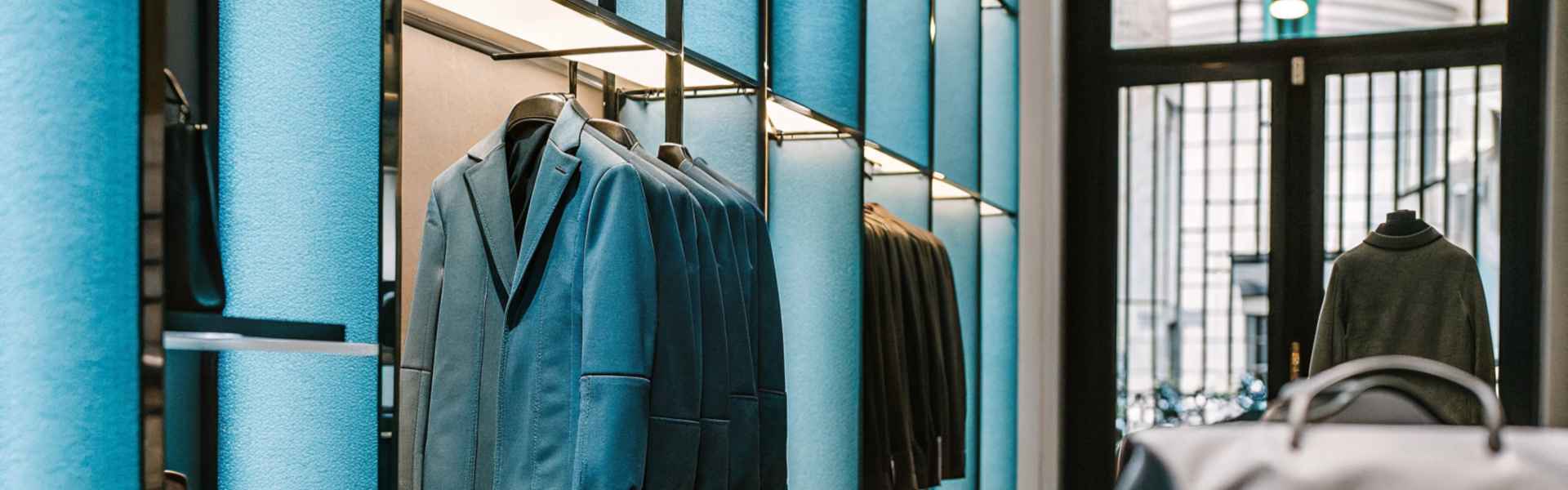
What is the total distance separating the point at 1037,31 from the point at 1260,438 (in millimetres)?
4198

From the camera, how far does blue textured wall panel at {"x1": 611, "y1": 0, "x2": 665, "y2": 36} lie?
2150 millimetres

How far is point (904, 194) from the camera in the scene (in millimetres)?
3820

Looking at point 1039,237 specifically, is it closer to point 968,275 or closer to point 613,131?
point 968,275

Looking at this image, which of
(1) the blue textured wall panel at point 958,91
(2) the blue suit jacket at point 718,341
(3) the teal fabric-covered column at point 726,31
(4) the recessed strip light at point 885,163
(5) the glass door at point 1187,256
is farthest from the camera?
(5) the glass door at point 1187,256

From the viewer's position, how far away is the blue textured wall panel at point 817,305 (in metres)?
2.87

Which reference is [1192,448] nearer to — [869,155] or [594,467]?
[594,467]

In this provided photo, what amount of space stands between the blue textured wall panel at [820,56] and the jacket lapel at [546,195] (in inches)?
37.7

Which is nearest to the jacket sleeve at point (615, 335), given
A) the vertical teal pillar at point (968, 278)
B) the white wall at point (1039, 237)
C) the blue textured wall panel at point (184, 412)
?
the blue textured wall panel at point (184, 412)

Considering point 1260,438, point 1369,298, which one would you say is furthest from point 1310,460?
point 1369,298

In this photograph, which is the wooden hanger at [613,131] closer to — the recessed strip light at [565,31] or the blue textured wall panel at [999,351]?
the recessed strip light at [565,31]

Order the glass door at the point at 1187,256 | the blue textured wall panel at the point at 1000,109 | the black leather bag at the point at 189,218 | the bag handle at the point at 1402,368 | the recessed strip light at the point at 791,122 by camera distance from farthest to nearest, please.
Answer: the glass door at the point at 1187,256, the blue textured wall panel at the point at 1000,109, the recessed strip light at the point at 791,122, the black leather bag at the point at 189,218, the bag handle at the point at 1402,368

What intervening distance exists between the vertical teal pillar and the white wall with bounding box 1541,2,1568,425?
6.58ft

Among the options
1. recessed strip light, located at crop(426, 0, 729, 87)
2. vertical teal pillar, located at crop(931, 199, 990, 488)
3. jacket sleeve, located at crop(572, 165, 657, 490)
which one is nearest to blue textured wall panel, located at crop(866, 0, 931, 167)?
A: vertical teal pillar, located at crop(931, 199, 990, 488)

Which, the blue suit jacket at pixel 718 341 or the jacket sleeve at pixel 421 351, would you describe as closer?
the jacket sleeve at pixel 421 351
